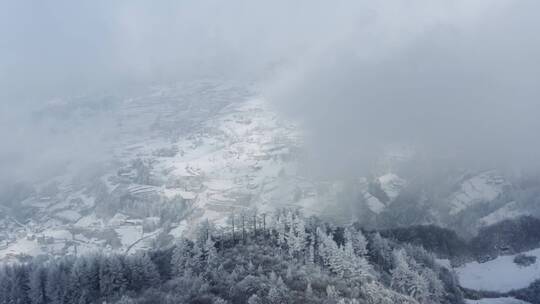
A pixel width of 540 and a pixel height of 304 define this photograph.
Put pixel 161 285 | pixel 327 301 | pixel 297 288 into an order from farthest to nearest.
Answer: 1. pixel 161 285
2. pixel 297 288
3. pixel 327 301

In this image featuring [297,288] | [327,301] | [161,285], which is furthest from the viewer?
[161,285]

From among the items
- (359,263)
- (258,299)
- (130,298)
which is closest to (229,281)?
(258,299)

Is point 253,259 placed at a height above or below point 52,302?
above

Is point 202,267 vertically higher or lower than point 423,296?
higher

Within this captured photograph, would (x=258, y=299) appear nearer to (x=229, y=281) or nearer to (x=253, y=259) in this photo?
(x=229, y=281)

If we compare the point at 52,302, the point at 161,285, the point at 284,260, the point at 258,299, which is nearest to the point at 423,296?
the point at 284,260

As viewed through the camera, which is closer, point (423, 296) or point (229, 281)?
point (229, 281)

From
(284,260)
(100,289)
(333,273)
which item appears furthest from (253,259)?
(100,289)

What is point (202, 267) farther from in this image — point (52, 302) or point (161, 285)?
point (52, 302)

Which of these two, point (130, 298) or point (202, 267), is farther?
point (202, 267)
